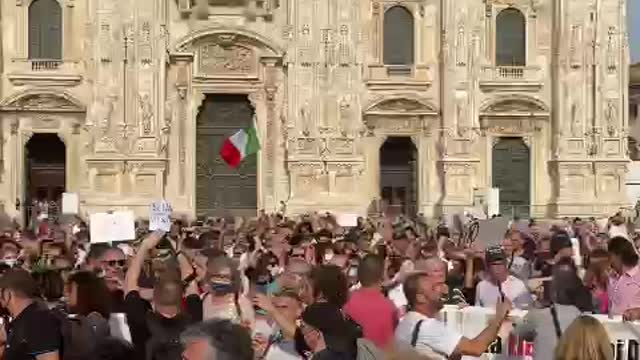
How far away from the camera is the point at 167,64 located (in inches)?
1566

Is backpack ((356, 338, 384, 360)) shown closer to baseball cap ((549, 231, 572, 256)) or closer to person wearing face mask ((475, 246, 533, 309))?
person wearing face mask ((475, 246, 533, 309))

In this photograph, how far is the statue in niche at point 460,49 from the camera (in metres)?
40.3

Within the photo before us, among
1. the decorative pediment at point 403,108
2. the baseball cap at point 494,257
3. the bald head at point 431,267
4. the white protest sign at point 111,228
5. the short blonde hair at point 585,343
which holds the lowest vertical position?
the short blonde hair at point 585,343

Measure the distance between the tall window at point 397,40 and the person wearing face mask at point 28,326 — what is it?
3294 cm

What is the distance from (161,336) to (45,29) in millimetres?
32228

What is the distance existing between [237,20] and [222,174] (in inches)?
181

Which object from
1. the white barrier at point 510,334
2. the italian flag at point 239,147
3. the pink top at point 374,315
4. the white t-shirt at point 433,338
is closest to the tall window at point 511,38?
the italian flag at point 239,147

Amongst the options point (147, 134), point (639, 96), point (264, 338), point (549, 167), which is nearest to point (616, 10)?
point (549, 167)

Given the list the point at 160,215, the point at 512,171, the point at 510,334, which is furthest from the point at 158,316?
the point at 512,171

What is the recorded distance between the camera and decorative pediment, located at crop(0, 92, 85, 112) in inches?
1549

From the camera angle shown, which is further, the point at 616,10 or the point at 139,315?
the point at 616,10

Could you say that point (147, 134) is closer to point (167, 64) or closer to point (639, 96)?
point (167, 64)

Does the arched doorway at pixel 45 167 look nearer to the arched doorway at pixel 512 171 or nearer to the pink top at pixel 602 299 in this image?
the arched doorway at pixel 512 171

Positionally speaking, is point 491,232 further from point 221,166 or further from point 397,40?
point 397,40
